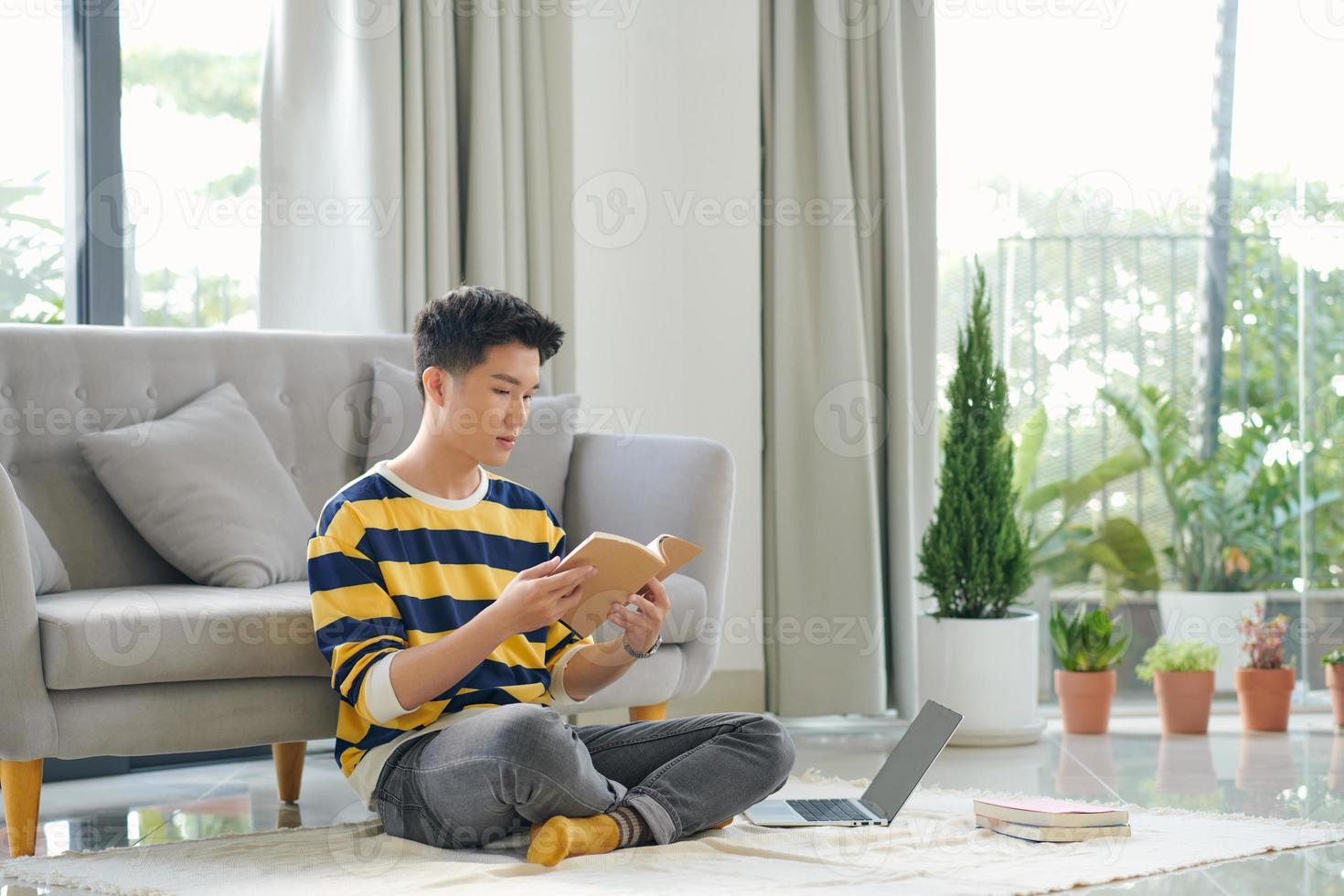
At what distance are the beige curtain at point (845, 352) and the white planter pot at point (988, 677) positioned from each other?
36 centimetres

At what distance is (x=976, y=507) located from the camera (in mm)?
3590

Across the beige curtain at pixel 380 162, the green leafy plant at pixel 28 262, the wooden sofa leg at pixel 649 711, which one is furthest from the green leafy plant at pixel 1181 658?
the green leafy plant at pixel 28 262

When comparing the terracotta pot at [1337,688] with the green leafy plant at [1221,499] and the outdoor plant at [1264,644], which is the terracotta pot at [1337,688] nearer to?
the outdoor plant at [1264,644]

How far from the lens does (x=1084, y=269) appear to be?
4.19 metres

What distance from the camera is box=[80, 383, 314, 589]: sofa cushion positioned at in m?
2.68

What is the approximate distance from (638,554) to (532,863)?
1.52 ft

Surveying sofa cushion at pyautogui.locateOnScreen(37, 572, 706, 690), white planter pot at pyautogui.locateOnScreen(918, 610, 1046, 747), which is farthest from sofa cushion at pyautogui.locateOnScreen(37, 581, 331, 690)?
white planter pot at pyautogui.locateOnScreen(918, 610, 1046, 747)

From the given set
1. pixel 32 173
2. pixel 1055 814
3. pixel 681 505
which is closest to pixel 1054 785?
pixel 1055 814

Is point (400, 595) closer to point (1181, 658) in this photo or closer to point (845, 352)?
point (845, 352)

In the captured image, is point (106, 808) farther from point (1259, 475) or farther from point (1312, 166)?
point (1312, 166)

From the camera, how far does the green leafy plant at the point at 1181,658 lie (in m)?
3.65

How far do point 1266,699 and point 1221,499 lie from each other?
0.70m

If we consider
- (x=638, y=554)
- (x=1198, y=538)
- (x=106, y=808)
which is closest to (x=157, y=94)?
(x=106, y=808)

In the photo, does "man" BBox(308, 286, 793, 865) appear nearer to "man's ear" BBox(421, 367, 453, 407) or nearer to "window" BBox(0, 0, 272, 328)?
"man's ear" BBox(421, 367, 453, 407)
